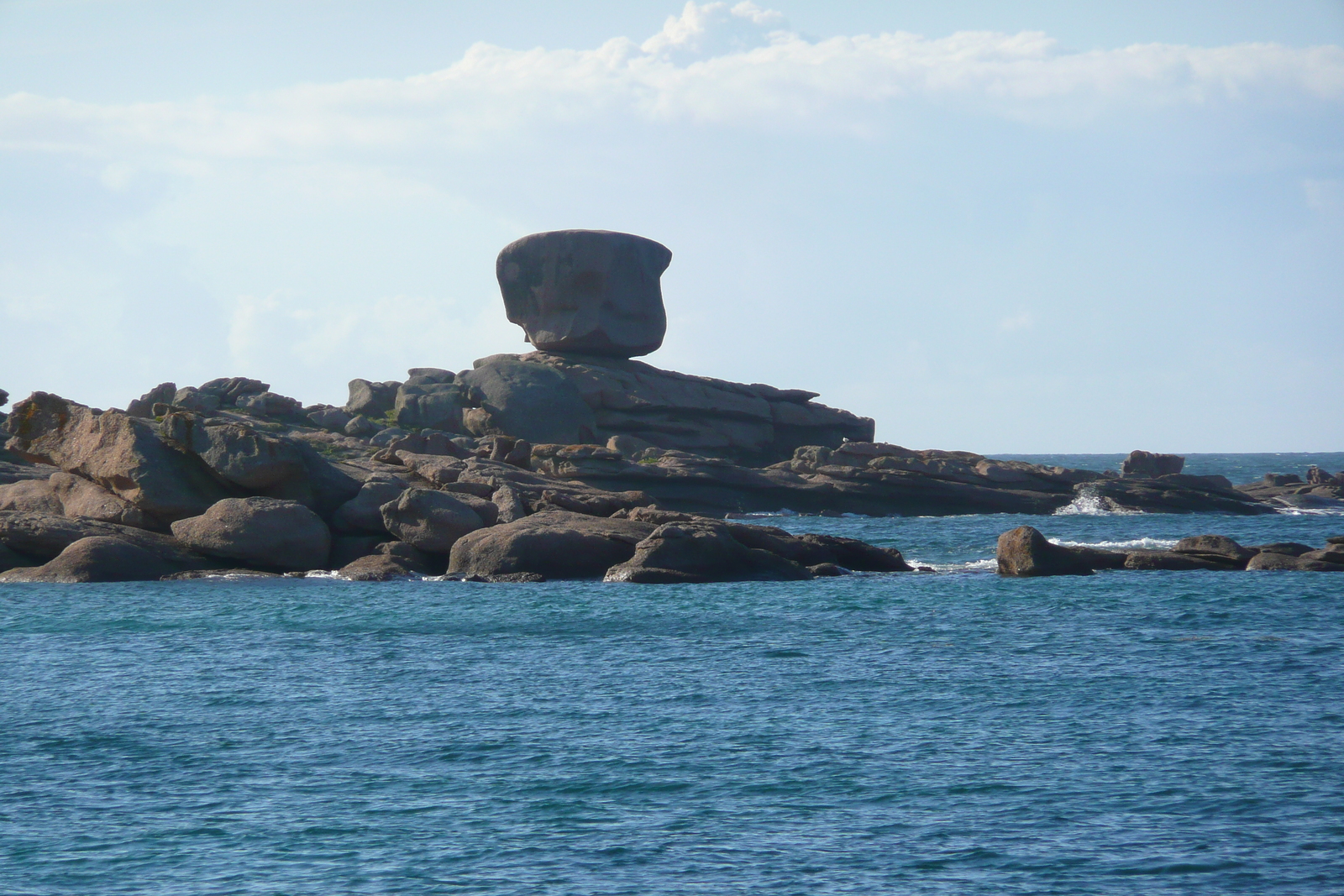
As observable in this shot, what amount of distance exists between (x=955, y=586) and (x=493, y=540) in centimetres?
1319

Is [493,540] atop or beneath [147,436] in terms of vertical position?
beneath

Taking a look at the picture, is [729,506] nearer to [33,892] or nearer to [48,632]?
[48,632]

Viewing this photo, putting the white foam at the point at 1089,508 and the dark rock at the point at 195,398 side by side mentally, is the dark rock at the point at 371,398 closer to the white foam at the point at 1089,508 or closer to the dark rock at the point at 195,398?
the dark rock at the point at 195,398

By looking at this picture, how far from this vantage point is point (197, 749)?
17.1 meters

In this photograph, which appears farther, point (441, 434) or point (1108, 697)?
point (441, 434)

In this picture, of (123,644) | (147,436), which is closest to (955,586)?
(123,644)

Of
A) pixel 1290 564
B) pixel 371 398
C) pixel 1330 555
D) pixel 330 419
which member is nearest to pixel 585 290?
pixel 371 398

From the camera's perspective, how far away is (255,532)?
3612 cm

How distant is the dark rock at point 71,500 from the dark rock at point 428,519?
7269 mm

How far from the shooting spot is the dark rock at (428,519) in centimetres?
3725

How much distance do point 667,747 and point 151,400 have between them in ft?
183

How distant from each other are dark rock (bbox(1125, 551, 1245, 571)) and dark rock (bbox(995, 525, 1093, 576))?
1771mm

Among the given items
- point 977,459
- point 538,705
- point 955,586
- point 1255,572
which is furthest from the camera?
point 977,459

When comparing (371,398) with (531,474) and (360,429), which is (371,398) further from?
(531,474)
